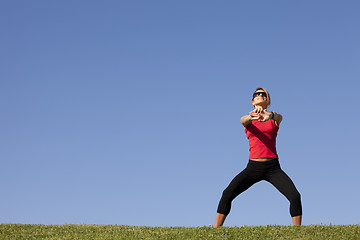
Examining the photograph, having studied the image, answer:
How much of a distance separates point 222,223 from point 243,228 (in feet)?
2.25

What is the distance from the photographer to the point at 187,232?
461 inches

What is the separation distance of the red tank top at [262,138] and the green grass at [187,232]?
1.89 metres

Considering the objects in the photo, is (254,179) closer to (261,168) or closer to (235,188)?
(261,168)

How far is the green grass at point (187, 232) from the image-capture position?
11148 millimetres

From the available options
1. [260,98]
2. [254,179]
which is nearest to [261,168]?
[254,179]

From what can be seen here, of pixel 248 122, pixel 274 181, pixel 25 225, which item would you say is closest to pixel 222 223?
pixel 274 181

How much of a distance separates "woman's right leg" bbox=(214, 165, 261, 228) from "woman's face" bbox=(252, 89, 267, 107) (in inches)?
75.0

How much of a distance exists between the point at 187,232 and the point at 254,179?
7.13 ft

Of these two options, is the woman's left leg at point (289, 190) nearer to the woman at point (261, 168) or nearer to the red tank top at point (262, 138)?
the woman at point (261, 168)

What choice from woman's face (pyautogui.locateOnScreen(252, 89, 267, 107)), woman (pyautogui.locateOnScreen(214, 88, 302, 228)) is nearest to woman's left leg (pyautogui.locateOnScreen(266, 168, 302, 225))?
woman (pyautogui.locateOnScreen(214, 88, 302, 228))

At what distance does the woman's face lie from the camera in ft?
40.6

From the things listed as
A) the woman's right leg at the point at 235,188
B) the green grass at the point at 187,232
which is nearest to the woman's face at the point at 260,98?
the woman's right leg at the point at 235,188

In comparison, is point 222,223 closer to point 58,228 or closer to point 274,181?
point 274,181

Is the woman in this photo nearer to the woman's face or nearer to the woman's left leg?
the woman's left leg
